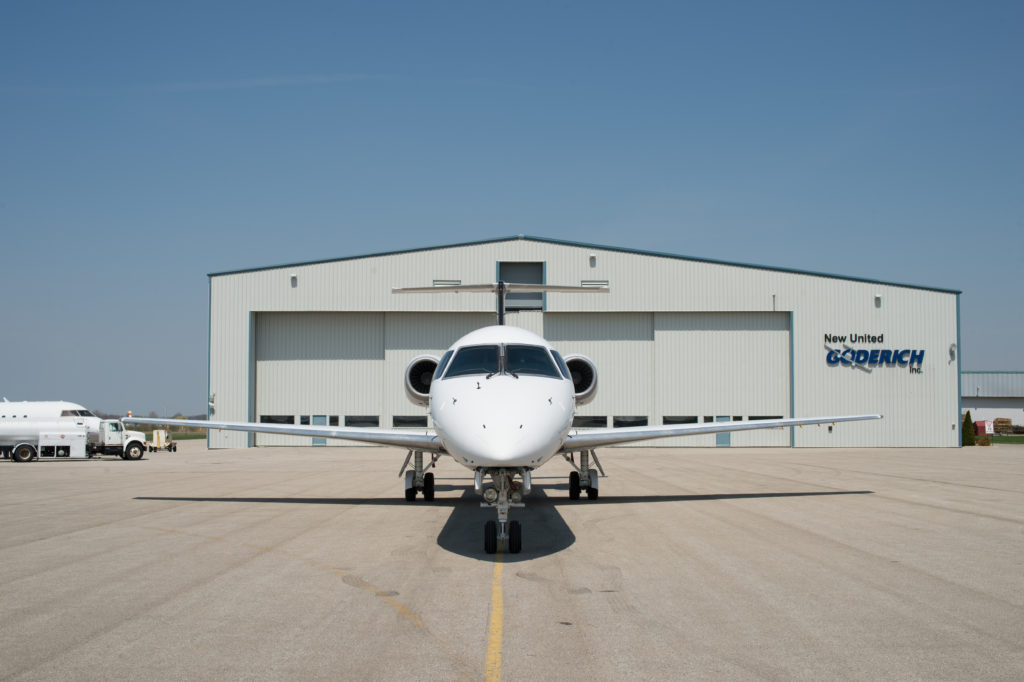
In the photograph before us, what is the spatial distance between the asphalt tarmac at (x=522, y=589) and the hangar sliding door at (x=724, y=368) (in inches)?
864

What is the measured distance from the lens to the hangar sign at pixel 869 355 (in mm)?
37469

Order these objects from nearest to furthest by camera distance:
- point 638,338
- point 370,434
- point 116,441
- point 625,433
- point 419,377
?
point 625,433 < point 370,434 < point 419,377 < point 116,441 < point 638,338

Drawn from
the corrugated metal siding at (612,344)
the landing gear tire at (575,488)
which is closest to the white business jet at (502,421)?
the landing gear tire at (575,488)

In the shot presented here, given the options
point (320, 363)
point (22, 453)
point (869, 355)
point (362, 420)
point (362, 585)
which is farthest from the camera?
point (320, 363)

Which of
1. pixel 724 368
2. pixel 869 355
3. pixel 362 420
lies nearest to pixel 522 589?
pixel 362 420

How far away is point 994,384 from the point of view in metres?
72.6

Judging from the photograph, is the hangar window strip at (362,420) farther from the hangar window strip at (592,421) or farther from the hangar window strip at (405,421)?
the hangar window strip at (592,421)

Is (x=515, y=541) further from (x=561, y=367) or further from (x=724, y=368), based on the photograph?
(x=724, y=368)

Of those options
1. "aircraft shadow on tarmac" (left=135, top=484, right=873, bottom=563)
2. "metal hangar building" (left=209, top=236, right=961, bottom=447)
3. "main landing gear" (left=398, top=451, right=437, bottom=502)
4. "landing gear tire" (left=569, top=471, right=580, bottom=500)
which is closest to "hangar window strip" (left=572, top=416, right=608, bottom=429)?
"metal hangar building" (left=209, top=236, right=961, bottom=447)

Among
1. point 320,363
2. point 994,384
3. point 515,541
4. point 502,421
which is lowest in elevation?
point 515,541

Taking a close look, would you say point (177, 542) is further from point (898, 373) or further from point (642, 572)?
point (898, 373)

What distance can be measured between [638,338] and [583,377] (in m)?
24.2

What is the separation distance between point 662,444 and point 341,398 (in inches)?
716

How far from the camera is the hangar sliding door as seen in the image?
37.3m
